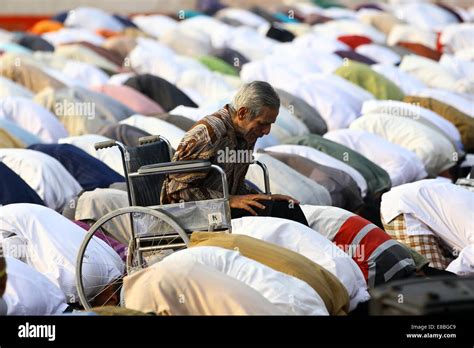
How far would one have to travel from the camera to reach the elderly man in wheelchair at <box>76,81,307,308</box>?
19.9 feet

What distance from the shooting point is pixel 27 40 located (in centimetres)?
1590

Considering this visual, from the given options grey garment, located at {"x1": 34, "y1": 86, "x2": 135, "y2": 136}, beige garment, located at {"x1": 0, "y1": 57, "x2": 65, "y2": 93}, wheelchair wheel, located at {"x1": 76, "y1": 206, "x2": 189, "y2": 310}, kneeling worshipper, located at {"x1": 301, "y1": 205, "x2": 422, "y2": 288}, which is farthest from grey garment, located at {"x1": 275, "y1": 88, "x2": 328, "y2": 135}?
wheelchair wheel, located at {"x1": 76, "y1": 206, "x2": 189, "y2": 310}

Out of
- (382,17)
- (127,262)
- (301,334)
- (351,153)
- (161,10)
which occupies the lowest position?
(161,10)

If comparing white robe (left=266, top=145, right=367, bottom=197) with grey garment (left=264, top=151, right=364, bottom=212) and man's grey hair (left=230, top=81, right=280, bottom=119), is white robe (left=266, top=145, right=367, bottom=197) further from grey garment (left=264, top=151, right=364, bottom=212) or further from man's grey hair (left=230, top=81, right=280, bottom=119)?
man's grey hair (left=230, top=81, right=280, bottom=119)

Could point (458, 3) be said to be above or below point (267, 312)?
below

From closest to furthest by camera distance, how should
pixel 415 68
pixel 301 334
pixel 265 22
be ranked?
pixel 301 334, pixel 415 68, pixel 265 22

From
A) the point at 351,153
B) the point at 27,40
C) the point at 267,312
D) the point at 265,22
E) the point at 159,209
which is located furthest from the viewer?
the point at 265,22

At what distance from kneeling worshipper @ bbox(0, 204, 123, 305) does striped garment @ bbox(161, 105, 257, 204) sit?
450mm

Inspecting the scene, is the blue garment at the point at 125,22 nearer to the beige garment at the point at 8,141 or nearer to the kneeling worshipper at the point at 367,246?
the beige garment at the point at 8,141

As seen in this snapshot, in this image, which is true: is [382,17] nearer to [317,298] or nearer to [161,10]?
[161,10]

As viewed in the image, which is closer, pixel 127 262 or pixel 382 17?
pixel 127 262

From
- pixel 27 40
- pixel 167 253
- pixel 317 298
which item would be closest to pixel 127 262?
pixel 167 253

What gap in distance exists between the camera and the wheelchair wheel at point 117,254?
19.7ft

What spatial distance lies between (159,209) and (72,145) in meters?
2.93
